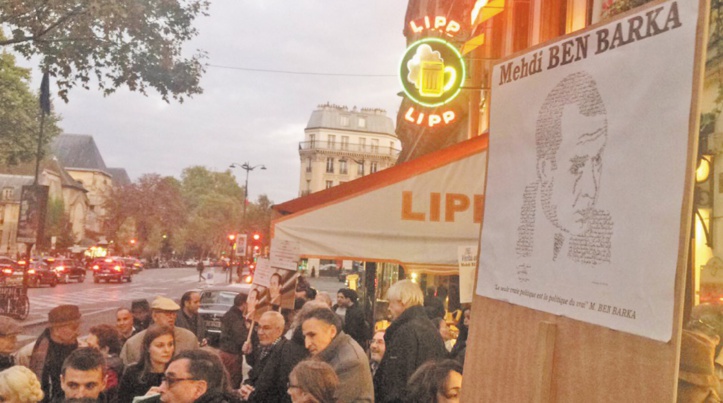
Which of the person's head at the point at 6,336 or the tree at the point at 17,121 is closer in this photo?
the person's head at the point at 6,336

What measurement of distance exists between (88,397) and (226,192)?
120 m

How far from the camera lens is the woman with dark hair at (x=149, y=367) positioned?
16.0 feet

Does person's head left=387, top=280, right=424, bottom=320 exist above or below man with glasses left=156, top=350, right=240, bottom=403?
above

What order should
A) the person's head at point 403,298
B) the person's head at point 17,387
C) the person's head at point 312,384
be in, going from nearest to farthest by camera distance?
the person's head at point 312,384 < the person's head at point 17,387 < the person's head at point 403,298

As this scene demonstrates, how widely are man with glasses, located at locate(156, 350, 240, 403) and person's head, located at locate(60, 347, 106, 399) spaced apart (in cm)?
55

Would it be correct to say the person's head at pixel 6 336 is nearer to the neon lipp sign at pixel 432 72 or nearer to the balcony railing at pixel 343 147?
the neon lipp sign at pixel 432 72

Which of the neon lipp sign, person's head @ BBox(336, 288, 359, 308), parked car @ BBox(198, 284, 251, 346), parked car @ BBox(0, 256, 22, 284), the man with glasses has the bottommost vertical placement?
parked car @ BBox(0, 256, 22, 284)

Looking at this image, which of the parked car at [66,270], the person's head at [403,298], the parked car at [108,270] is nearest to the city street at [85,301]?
the parked car at [108,270]

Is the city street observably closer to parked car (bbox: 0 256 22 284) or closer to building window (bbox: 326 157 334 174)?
parked car (bbox: 0 256 22 284)

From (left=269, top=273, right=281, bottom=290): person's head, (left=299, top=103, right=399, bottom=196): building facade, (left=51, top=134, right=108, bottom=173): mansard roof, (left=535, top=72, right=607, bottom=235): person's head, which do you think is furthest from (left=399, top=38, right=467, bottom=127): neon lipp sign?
(left=51, top=134, right=108, bottom=173): mansard roof

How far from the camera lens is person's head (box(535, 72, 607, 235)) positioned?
76.6 inches

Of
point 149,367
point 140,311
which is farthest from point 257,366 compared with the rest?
point 140,311

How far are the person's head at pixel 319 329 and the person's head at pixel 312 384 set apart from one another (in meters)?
0.89

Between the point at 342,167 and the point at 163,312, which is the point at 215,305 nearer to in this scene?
the point at 163,312
